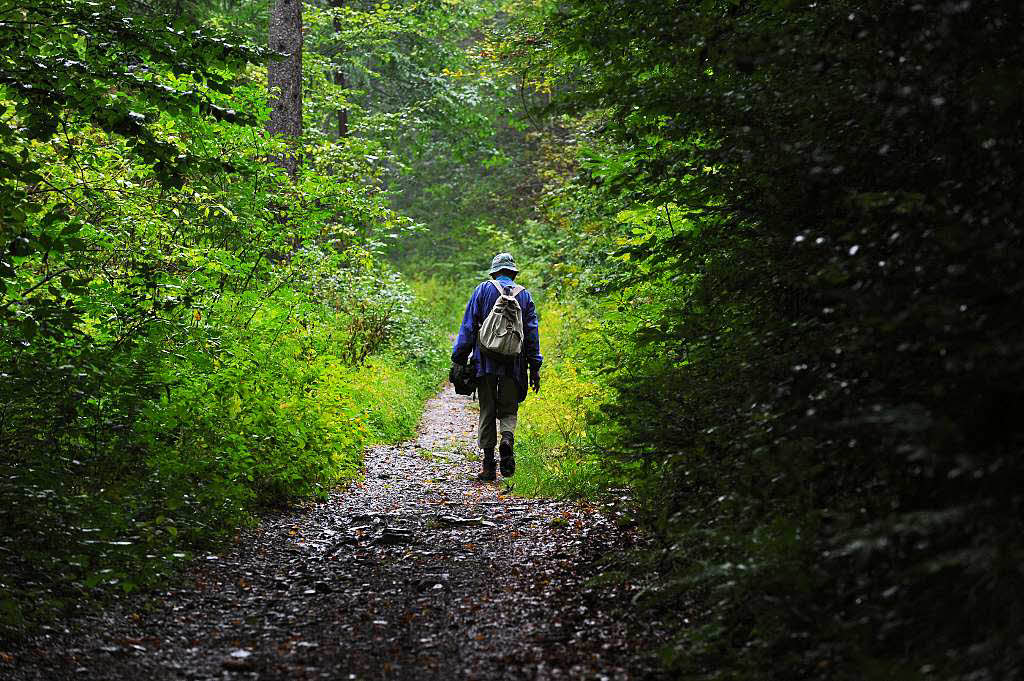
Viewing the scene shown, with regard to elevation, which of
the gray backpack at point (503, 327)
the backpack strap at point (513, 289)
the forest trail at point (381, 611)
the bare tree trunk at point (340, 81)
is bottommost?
the forest trail at point (381, 611)

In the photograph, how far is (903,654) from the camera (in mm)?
2607

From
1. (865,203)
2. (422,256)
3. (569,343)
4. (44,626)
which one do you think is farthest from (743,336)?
(422,256)

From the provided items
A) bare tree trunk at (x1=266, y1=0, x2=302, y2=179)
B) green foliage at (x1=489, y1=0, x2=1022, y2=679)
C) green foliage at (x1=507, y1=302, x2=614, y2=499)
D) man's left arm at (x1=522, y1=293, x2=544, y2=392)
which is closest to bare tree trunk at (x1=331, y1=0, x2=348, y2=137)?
bare tree trunk at (x1=266, y1=0, x2=302, y2=179)

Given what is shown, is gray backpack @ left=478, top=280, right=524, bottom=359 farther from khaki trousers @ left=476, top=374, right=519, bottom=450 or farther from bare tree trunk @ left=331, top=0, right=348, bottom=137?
bare tree trunk @ left=331, top=0, right=348, bottom=137

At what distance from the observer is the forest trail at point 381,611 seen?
4.05 meters

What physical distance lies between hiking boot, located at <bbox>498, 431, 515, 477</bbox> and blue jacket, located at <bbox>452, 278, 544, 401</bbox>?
1.84 ft

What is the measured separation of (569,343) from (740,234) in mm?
12244

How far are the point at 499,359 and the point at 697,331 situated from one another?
4951 mm

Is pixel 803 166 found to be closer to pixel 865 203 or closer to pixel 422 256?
pixel 865 203

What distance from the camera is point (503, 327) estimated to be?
9195mm

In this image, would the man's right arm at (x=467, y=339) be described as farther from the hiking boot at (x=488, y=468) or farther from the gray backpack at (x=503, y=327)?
the hiking boot at (x=488, y=468)

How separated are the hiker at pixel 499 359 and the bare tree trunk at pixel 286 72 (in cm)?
409

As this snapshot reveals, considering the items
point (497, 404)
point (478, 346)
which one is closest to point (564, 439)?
point (497, 404)

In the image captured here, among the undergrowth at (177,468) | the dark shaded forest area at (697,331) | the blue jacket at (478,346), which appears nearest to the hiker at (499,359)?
the blue jacket at (478,346)
